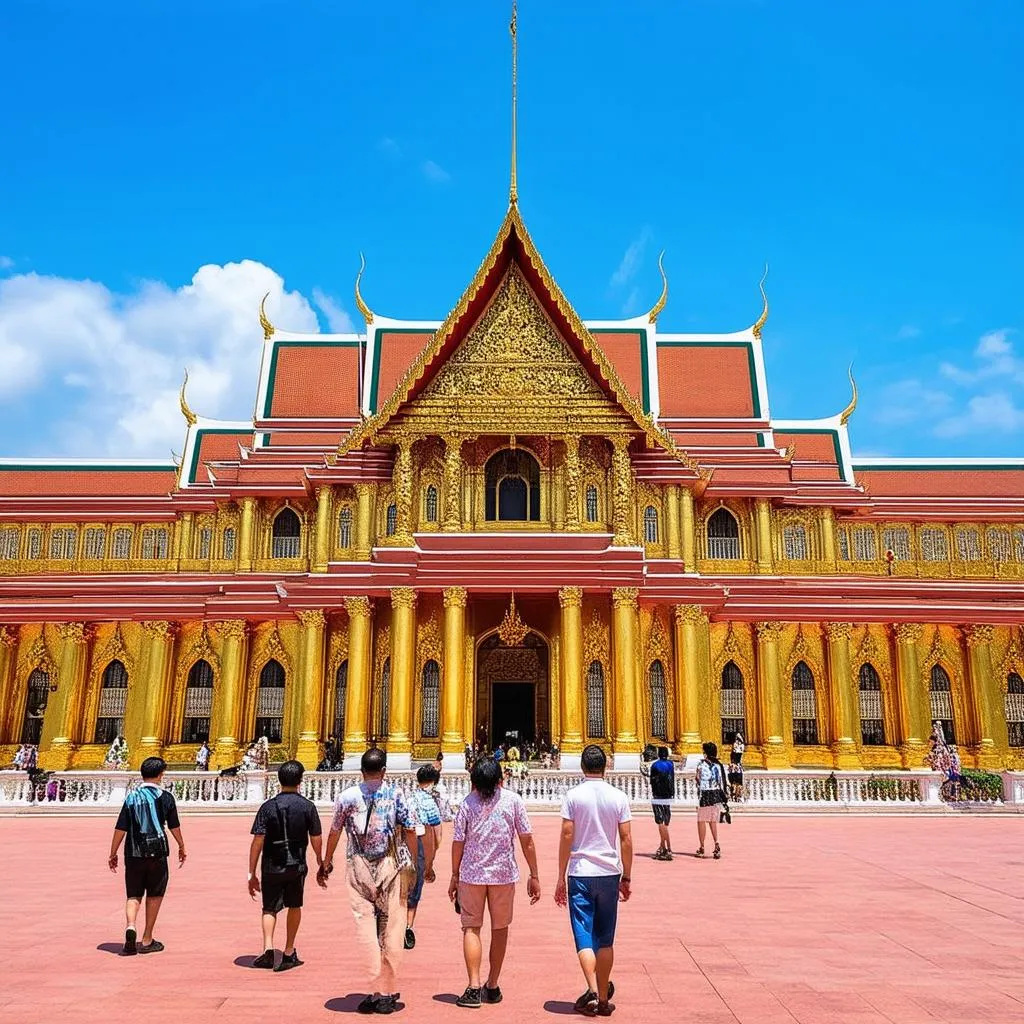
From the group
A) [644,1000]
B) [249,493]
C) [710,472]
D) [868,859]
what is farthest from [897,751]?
[644,1000]

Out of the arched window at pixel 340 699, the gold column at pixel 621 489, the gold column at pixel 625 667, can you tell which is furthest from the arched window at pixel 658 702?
the arched window at pixel 340 699

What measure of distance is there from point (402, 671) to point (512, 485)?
615 cm

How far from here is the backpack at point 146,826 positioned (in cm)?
717

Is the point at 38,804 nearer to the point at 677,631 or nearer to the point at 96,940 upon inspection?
the point at 96,940

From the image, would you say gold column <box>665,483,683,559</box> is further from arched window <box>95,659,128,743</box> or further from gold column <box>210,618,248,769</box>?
arched window <box>95,659,128,743</box>

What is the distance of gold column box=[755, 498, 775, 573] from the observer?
2758 centimetres

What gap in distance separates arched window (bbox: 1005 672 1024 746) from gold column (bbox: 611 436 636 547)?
12850 mm

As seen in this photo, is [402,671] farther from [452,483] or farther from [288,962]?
[288,962]

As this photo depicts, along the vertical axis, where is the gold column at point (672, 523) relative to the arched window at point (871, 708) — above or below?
above

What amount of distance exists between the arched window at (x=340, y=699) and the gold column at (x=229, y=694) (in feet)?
9.41

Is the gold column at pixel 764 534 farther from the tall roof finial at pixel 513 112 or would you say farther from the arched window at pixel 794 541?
the tall roof finial at pixel 513 112

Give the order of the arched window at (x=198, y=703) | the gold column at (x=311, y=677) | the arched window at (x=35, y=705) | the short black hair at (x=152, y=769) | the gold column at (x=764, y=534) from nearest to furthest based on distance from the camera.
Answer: the short black hair at (x=152, y=769), the gold column at (x=311, y=677), the arched window at (x=198, y=703), the gold column at (x=764, y=534), the arched window at (x=35, y=705)

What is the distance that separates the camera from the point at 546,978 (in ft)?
21.9

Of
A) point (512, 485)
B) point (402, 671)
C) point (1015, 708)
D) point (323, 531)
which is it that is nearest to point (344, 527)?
point (323, 531)
